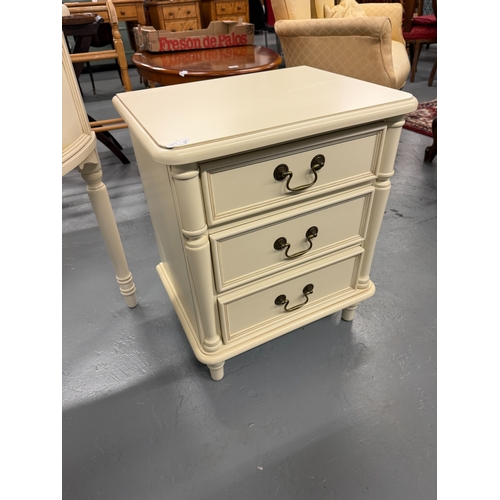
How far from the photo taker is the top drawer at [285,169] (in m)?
0.67

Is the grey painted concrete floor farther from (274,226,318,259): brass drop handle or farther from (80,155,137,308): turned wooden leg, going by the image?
(274,226,318,259): brass drop handle

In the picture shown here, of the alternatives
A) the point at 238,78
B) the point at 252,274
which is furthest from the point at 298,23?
the point at 252,274

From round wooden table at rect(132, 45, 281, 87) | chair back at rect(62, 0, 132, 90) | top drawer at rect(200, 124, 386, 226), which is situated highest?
chair back at rect(62, 0, 132, 90)

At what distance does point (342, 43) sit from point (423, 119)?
1.36 metres

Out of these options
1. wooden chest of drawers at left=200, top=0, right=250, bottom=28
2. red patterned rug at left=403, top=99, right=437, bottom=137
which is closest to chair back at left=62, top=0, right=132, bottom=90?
wooden chest of drawers at left=200, top=0, right=250, bottom=28

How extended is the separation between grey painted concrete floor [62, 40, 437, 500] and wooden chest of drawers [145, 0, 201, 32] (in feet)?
9.83

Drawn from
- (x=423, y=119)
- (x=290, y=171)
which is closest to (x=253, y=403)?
(x=290, y=171)

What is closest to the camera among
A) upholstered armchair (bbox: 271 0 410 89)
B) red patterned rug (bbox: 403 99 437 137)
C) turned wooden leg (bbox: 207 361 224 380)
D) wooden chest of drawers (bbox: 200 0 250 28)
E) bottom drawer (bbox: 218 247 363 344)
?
bottom drawer (bbox: 218 247 363 344)

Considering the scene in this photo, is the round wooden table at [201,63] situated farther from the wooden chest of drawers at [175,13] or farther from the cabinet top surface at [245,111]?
the wooden chest of drawers at [175,13]

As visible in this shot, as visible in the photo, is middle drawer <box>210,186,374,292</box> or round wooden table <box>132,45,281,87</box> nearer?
middle drawer <box>210,186,374,292</box>

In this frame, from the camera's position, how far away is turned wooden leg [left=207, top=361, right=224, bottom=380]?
1.00 m

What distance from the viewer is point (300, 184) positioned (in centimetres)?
77

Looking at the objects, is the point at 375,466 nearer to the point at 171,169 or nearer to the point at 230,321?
the point at 230,321

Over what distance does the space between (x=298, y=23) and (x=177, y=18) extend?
2208 millimetres
